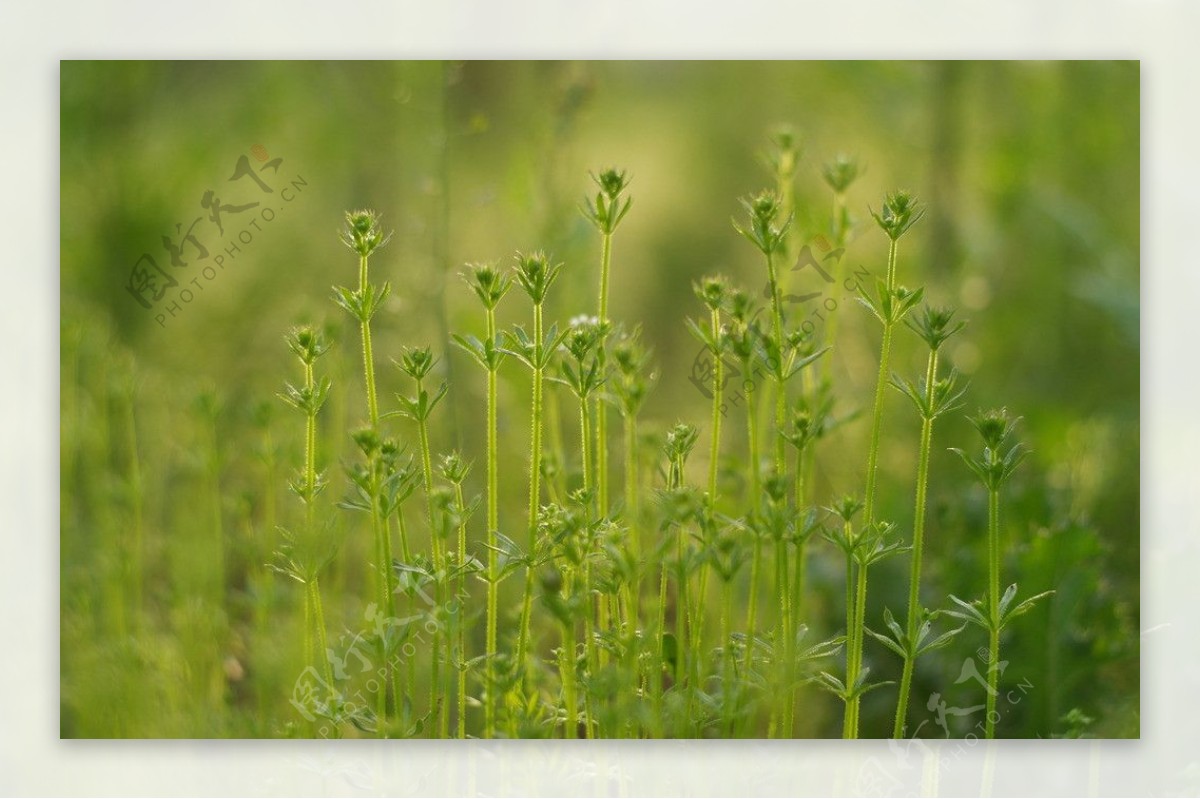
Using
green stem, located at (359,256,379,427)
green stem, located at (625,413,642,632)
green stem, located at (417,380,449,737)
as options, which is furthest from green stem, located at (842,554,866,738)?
green stem, located at (359,256,379,427)

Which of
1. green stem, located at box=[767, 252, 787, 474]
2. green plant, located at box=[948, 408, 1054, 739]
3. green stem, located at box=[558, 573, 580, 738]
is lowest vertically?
green stem, located at box=[558, 573, 580, 738]

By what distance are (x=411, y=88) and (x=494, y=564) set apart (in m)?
0.65

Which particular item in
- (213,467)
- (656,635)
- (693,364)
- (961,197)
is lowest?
(656,635)

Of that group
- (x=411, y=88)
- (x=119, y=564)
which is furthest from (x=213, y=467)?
(x=411, y=88)

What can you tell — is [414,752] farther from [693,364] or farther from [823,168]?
[823,168]

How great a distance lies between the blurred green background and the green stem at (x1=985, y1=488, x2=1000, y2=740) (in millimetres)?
39

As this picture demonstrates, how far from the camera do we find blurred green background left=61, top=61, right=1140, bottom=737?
163 cm

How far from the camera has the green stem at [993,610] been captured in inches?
57.4

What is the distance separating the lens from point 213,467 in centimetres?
168

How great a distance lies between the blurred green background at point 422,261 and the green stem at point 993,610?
1.5 inches

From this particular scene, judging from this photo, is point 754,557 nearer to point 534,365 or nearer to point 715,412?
point 715,412

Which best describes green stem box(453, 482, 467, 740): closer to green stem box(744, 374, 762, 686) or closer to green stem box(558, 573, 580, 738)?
green stem box(558, 573, 580, 738)

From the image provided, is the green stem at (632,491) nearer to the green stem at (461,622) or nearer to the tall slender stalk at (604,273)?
the tall slender stalk at (604,273)

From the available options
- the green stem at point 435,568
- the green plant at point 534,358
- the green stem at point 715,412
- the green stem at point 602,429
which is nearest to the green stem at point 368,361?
the green stem at point 435,568
